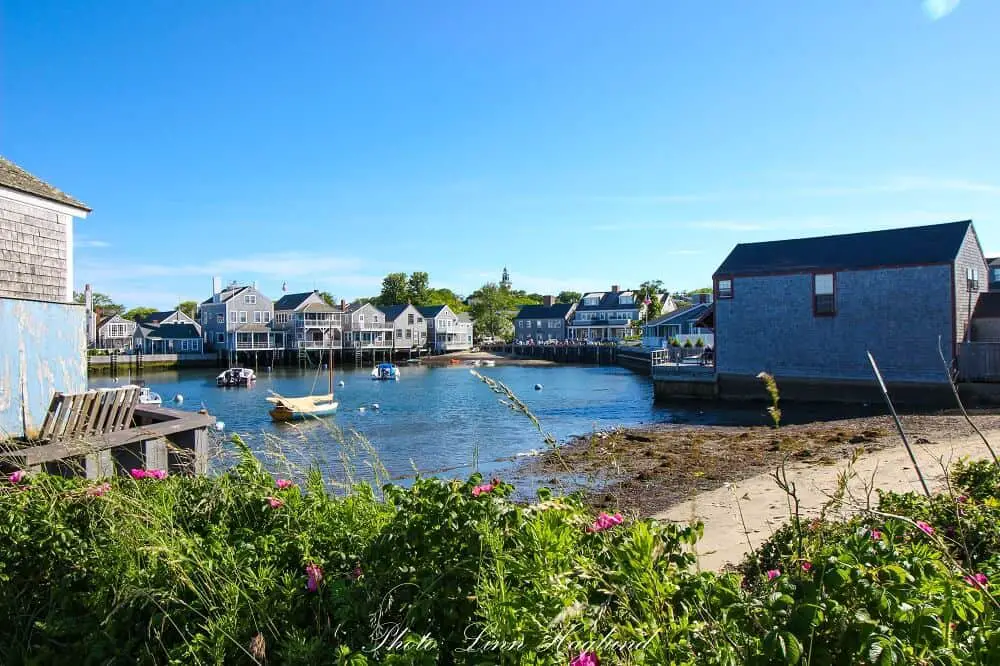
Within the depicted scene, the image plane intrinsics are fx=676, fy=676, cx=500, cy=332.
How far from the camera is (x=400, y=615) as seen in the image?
2875 mm

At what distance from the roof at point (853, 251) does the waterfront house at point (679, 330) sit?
20.9 meters

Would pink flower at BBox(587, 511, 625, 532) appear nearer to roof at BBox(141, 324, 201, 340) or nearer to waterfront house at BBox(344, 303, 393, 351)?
waterfront house at BBox(344, 303, 393, 351)

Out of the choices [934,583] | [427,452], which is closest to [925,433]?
[427,452]

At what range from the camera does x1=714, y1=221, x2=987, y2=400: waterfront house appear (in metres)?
31.0

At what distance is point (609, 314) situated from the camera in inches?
4072

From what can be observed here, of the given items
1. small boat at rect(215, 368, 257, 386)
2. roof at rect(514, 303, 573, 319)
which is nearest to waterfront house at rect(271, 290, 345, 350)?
small boat at rect(215, 368, 257, 386)

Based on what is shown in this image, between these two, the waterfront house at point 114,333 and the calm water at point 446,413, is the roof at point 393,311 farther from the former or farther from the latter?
the waterfront house at point 114,333

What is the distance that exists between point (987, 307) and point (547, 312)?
7856cm

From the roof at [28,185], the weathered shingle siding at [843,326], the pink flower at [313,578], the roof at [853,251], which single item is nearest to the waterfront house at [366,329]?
the roof at [853,251]

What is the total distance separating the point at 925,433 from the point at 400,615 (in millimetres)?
21153

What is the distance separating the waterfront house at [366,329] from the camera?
300 ft

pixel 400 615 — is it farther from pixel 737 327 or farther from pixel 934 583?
pixel 737 327

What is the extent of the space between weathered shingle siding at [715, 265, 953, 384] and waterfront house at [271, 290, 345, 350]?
61.9m

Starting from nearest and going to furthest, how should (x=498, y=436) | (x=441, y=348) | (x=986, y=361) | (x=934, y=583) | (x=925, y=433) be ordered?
(x=934, y=583) < (x=925, y=433) < (x=498, y=436) < (x=986, y=361) < (x=441, y=348)
